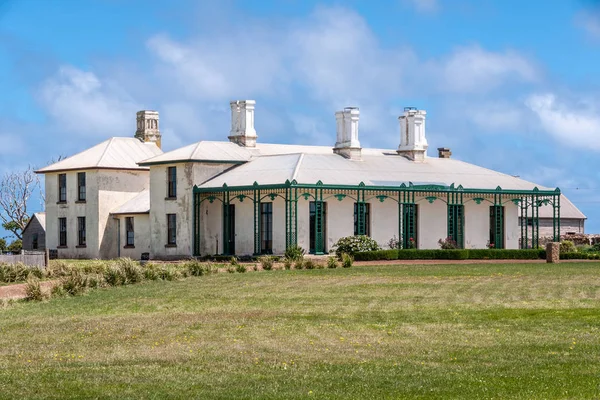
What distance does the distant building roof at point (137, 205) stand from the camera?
54716 millimetres

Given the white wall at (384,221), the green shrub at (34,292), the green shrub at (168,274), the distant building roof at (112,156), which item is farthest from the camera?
the distant building roof at (112,156)

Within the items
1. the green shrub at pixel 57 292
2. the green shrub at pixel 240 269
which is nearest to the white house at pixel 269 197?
the green shrub at pixel 240 269

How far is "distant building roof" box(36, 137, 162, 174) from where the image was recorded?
186 ft

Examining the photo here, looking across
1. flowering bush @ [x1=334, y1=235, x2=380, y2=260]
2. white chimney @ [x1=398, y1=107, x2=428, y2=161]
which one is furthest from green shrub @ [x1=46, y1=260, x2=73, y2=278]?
white chimney @ [x1=398, y1=107, x2=428, y2=161]

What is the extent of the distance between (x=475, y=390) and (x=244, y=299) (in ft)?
42.4

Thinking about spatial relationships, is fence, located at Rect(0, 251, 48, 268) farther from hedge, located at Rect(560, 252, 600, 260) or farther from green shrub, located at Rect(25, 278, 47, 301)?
hedge, located at Rect(560, 252, 600, 260)

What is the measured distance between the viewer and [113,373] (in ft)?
50.4

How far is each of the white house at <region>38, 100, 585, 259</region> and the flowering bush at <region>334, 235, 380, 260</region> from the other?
53.7 inches

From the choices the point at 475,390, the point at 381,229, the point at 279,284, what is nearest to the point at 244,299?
the point at 279,284

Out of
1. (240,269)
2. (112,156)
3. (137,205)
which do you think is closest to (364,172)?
(137,205)

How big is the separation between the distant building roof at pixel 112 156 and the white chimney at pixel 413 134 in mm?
13061

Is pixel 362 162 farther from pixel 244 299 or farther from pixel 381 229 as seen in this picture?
pixel 244 299

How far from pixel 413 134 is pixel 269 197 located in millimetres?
10200

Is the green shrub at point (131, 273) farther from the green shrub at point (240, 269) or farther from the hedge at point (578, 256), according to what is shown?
the hedge at point (578, 256)
